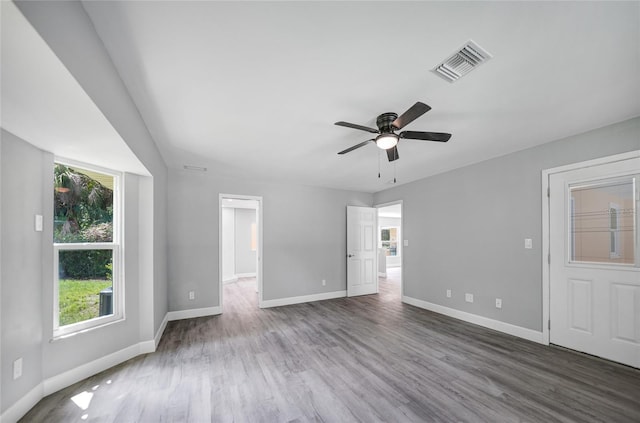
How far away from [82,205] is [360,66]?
9.68 ft

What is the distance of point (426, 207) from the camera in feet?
15.9

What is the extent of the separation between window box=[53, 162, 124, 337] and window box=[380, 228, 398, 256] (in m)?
10.0

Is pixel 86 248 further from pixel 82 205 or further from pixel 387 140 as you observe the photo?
pixel 387 140

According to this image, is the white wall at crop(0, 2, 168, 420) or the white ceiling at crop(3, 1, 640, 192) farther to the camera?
the white ceiling at crop(3, 1, 640, 192)

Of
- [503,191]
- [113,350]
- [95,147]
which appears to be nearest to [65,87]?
[95,147]

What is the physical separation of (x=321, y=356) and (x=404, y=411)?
1150 millimetres

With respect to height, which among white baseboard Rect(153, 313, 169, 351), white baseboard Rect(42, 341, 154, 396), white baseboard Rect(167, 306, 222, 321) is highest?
white baseboard Rect(42, 341, 154, 396)

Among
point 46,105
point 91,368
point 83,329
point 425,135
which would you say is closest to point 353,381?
point 425,135

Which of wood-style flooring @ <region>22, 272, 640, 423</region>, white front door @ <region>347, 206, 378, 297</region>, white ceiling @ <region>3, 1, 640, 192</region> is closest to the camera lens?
white ceiling @ <region>3, 1, 640, 192</region>

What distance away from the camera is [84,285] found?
8.36ft

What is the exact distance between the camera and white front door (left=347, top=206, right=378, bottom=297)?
5.84 meters

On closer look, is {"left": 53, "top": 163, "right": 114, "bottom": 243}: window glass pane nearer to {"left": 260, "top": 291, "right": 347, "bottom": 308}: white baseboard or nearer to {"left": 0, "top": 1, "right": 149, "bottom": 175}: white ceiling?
{"left": 0, "top": 1, "right": 149, "bottom": 175}: white ceiling

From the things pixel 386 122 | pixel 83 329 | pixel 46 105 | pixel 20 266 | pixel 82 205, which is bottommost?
pixel 83 329

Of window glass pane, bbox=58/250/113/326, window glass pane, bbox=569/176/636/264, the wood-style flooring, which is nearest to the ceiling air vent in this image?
window glass pane, bbox=569/176/636/264
